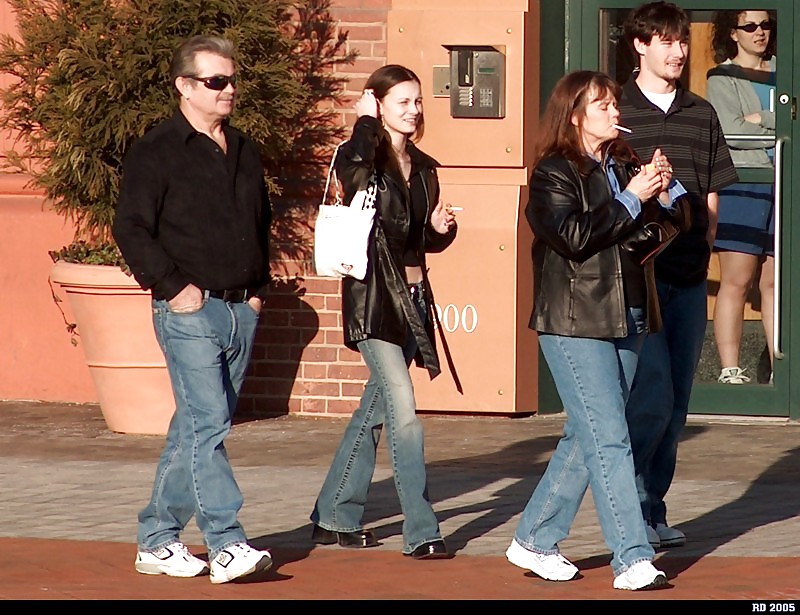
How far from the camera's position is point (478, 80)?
10203 millimetres

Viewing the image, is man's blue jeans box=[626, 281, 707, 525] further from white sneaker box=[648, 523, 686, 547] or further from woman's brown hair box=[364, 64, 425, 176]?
woman's brown hair box=[364, 64, 425, 176]

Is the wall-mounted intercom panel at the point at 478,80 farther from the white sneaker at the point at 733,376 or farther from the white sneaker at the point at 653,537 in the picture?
the white sneaker at the point at 653,537

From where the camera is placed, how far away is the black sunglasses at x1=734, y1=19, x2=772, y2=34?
10133 mm

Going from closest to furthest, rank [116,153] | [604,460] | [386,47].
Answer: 1. [604,460]
2. [116,153]
3. [386,47]

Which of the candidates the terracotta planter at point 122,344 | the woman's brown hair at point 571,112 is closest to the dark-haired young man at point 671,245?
the woman's brown hair at point 571,112

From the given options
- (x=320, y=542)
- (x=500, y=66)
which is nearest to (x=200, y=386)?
(x=320, y=542)

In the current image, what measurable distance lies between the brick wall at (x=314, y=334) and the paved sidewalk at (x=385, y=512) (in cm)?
16

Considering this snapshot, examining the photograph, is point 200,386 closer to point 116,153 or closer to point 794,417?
point 116,153

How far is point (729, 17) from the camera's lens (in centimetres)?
1016

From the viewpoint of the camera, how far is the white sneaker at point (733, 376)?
10.3 metres

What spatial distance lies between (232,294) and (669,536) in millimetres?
1973

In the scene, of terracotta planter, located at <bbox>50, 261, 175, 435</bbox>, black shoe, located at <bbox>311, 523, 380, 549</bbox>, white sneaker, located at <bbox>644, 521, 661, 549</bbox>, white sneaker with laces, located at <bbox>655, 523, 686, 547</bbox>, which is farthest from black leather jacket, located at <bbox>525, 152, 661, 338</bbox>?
terracotta planter, located at <bbox>50, 261, 175, 435</bbox>

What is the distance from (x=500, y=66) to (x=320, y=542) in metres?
3.97

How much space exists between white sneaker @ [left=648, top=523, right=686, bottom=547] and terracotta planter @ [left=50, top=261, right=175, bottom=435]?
353cm
